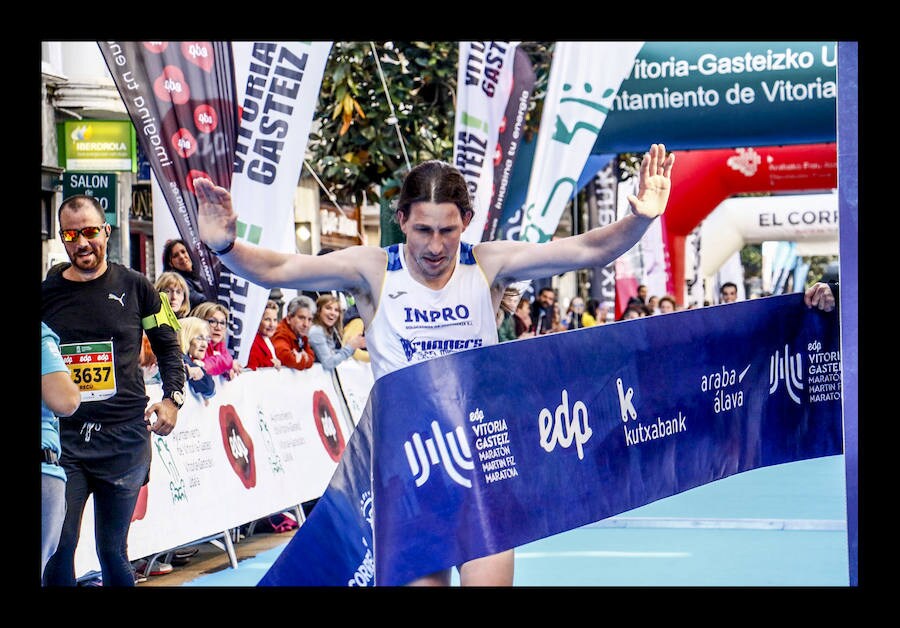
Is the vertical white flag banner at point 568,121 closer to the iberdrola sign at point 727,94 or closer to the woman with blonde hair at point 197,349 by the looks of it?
the iberdrola sign at point 727,94

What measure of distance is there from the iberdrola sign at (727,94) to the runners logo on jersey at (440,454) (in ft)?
29.4

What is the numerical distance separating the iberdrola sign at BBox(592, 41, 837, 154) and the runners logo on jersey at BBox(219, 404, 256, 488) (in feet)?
19.0

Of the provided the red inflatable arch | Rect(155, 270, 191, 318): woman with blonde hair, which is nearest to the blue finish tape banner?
Rect(155, 270, 191, 318): woman with blonde hair

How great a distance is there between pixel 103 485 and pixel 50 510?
879 millimetres

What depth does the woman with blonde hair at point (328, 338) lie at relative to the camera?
10734 mm

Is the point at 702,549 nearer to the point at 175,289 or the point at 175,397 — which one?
the point at 175,289

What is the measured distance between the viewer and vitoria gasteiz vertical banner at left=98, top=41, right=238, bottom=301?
8.48 m

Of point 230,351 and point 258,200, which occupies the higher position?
point 258,200

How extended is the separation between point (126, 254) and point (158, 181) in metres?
12.6

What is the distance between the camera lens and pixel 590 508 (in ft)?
15.8

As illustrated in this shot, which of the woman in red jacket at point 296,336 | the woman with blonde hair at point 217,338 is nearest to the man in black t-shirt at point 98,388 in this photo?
the woman with blonde hair at point 217,338

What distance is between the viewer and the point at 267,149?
9.04 m
